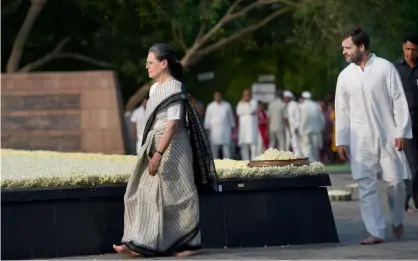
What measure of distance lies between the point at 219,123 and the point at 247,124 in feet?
3.64

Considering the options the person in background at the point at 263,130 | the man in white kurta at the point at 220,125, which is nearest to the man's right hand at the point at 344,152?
the man in white kurta at the point at 220,125


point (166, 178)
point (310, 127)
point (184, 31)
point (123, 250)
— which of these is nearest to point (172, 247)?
point (123, 250)

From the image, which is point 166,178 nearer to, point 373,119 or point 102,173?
point 102,173

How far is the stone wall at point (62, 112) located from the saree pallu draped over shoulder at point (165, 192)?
15.9 metres

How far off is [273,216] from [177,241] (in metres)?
1.22

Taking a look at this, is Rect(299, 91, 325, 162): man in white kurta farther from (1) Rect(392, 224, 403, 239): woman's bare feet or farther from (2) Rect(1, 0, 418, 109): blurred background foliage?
(1) Rect(392, 224, 403, 239): woman's bare feet

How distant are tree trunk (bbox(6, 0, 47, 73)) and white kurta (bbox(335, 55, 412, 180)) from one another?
21716 millimetres

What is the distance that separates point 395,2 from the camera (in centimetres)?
2603

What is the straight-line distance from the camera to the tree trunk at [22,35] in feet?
107

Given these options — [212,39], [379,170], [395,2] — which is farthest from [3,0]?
[379,170]

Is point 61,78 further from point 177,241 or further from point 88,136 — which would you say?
point 177,241

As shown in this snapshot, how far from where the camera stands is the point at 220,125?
98.6 feet

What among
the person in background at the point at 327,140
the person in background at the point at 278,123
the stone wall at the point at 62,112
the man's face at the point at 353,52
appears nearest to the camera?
the man's face at the point at 353,52

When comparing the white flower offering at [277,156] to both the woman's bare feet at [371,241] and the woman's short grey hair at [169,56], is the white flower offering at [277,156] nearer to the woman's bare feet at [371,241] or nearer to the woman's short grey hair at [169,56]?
the woman's bare feet at [371,241]
